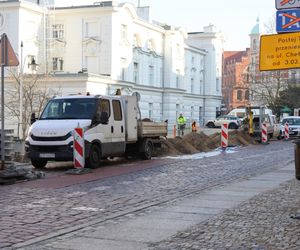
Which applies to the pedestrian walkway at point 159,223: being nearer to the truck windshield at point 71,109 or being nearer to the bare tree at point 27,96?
the truck windshield at point 71,109

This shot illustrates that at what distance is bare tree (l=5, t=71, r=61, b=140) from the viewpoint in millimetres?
34853

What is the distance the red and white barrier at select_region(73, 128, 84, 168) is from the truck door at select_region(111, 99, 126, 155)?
244 centimetres

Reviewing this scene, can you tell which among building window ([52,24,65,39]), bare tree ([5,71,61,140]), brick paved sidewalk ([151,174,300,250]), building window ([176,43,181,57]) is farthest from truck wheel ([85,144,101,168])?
building window ([176,43,181,57])

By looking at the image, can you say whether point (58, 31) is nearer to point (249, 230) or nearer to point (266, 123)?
point (266, 123)

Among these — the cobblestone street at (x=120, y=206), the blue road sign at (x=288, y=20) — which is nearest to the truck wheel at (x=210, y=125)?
the cobblestone street at (x=120, y=206)

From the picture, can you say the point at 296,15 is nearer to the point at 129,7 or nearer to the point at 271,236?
the point at 271,236

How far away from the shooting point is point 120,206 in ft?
33.6

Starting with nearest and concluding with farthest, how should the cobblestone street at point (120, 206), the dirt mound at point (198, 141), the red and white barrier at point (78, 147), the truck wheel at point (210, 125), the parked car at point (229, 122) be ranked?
the cobblestone street at point (120, 206) → the red and white barrier at point (78, 147) → the dirt mound at point (198, 141) → the parked car at point (229, 122) → the truck wheel at point (210, 125)

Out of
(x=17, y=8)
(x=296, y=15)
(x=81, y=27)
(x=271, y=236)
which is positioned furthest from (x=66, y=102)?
(x=81, y=27)

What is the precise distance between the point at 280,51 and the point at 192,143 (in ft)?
62.4

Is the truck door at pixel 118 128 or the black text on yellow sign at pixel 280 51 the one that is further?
the truck door at pixel 118 128

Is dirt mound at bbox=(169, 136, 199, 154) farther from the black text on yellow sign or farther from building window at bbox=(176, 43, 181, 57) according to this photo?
building window at bbox=(176, 43, 181, 57)

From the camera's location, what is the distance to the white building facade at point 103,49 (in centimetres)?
5581

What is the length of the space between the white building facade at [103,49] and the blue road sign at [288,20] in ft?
126
